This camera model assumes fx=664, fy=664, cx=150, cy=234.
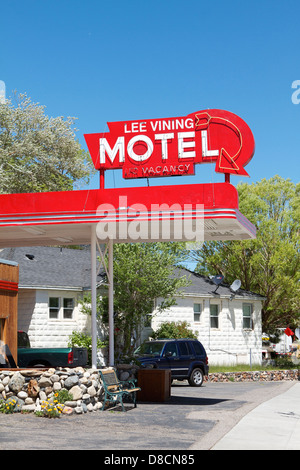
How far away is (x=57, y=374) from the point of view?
1526cm

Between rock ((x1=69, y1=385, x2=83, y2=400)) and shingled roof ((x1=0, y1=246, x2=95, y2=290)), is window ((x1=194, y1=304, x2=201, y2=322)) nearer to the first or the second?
shingled roof ((x1=0, y1=246, x2=95, y2=290))

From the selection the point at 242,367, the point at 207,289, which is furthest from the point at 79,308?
the point at 242,367

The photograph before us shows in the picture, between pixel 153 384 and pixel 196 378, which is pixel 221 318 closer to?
pixel 196 378

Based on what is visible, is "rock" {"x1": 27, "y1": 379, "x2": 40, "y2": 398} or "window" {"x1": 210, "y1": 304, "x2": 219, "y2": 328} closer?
"rock" {"x1": 27, "y1": 379, "x2": 40, "y2": 398}

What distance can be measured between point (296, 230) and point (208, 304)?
9.25 m

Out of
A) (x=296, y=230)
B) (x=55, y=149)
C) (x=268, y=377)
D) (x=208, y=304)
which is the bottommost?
(x=268, y=377)

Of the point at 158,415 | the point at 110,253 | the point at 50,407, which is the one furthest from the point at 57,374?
the point at 110,253

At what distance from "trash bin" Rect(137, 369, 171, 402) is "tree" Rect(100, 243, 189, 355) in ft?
37.8

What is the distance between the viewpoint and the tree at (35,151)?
126 ft

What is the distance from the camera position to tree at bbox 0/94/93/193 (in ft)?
126

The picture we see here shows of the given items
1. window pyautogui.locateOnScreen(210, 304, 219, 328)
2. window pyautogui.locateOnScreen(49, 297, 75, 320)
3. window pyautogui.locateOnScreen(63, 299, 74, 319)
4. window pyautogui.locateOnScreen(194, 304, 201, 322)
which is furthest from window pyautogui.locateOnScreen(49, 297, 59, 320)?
window pyautogui.locateOnScreen(210, 304, 219, 328)

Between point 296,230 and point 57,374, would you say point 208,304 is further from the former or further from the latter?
point 57,374

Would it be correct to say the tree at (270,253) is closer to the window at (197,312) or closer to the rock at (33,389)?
the window at (197,312)
